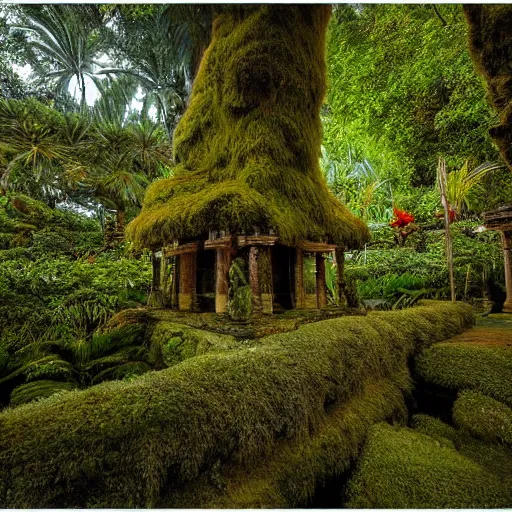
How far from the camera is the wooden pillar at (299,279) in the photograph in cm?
584

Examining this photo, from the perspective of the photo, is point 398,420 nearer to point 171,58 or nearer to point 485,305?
point 485,305

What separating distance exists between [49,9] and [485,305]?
519 inches

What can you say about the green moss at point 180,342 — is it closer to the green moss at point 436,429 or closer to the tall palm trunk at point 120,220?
the green moss at point 436,429

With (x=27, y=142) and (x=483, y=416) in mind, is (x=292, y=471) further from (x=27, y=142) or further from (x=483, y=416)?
(x=27, y=142)

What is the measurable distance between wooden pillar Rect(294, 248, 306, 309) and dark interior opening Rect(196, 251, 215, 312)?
68.2 inches

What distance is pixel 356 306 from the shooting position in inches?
257

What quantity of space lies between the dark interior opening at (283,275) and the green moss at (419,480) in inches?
139

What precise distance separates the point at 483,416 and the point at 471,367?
64 centimetres

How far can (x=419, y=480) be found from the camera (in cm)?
221

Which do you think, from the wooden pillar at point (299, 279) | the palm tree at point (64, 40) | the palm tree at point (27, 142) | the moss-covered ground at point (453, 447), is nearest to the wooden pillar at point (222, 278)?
the wooden pillar at point (299, 279)

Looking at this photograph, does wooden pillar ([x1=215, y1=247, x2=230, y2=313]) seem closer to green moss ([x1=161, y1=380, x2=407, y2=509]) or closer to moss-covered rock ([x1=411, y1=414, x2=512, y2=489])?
green moss ([x1=161, y1=380, x2=407, y2=509])

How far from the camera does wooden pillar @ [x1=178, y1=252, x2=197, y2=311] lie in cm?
599

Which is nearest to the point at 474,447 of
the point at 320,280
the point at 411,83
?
the point at 320,280

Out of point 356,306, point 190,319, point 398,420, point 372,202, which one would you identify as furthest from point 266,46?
point 372,202
